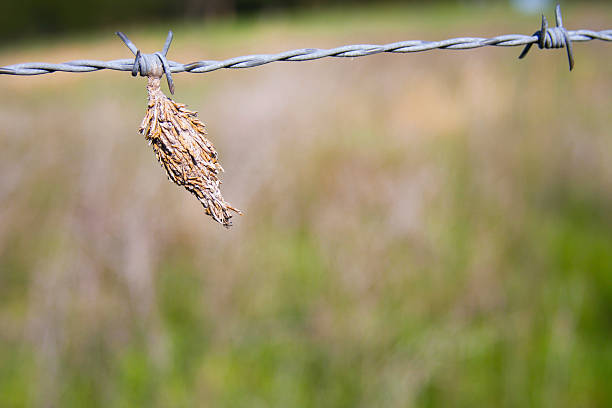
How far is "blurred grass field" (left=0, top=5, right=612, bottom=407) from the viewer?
2.07 metres

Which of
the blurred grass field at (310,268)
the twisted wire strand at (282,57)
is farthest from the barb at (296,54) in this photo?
the blurred grass field at (310,268)

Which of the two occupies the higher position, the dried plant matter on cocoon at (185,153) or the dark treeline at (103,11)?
the dark treeline at (103,11)

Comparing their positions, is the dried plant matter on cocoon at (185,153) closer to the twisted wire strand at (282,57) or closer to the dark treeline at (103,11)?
the twisted wire strand at (282,57)

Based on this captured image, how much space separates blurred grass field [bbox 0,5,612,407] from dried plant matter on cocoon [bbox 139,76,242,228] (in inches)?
53.4

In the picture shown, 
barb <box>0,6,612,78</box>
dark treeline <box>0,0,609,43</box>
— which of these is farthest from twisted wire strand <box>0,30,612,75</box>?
dark treeline <box>0,0,609,43</box>

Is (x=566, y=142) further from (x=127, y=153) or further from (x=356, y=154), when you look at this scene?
(x=127, y=153)

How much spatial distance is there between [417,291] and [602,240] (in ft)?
5.41

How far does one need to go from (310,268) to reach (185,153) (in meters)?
2.26

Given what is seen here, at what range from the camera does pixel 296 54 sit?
1016mm

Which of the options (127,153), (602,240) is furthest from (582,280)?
(127,153)

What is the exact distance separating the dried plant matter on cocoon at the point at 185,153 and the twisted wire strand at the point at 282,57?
128mm

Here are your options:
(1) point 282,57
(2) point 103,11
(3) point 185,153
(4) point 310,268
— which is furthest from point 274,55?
(2) point 103,11

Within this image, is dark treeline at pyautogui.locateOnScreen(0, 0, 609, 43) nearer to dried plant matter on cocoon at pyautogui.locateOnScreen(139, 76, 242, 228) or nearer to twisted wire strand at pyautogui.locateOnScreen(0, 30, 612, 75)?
twisted wire strand at pyautogui.locateOnScreen(0, 30, 612, 75)

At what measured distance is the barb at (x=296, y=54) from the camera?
84 cm
